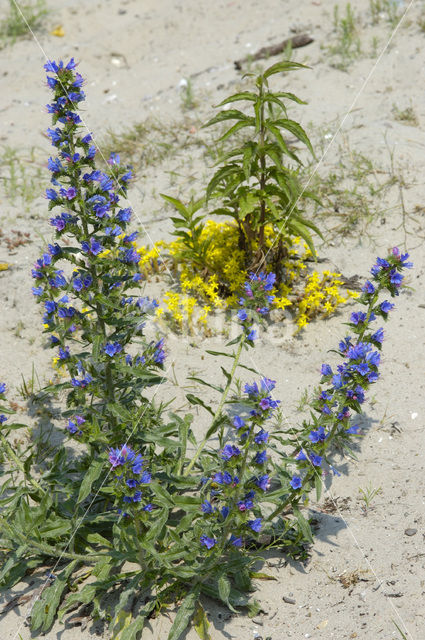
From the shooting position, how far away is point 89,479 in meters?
3.00

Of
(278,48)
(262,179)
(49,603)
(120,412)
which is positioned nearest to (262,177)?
(262,179)

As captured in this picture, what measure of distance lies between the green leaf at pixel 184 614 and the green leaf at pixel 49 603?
0.56 metres

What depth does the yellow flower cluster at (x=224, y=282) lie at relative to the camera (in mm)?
4742

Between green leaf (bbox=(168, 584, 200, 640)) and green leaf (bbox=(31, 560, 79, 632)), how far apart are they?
0.56 m

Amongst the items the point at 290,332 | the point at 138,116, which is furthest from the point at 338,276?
the point at 138,116

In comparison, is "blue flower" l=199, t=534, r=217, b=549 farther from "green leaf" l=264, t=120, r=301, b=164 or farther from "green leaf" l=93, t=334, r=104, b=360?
"green leaf" l=264, t=120, r=301, b=164

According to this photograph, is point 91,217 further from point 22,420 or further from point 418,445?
point 418,445

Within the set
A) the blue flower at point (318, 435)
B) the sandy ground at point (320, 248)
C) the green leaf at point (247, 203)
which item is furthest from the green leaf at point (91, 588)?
the green leaf at point (247, 203)

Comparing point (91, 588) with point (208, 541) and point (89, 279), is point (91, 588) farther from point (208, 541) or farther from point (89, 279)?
point (89, 279)

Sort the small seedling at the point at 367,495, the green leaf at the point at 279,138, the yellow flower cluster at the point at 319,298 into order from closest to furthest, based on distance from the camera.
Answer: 1. the small seedling at the point at 367,495
2. the green leaf at the point at 279,138
3. the yellow flower cluster at the point at 319,298

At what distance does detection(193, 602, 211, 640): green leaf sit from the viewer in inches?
118

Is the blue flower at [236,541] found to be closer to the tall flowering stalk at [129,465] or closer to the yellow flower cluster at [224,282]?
the tall flowering stalk at [129,465]

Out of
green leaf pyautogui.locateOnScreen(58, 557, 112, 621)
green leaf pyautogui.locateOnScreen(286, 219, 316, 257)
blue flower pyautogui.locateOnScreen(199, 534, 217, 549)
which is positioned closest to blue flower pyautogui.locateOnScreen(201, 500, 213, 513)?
blue flower pyautogui.locateOnScreen(199, 534, 217, 549)

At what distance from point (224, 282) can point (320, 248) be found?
2.86ft
